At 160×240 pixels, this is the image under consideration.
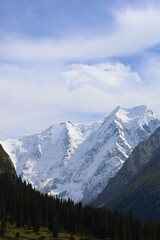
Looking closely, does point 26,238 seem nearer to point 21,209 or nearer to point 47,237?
point 47,237

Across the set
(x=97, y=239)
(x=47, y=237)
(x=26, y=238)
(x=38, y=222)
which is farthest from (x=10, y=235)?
(x=97, y=239)

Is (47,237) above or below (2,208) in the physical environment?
below

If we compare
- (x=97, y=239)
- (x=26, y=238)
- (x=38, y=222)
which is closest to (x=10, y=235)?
(x=26, y=238)

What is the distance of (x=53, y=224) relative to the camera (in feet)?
644

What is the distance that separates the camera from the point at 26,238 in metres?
159

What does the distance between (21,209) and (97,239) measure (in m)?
34.2

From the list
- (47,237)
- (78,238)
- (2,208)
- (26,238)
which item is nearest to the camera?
(26,238)

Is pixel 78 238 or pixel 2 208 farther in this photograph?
pixel 2 208

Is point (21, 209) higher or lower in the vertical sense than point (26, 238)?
higher

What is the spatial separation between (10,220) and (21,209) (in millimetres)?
8827

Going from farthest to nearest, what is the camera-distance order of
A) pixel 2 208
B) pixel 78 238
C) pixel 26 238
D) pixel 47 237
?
pixel 2 208 < pixel 78 238 < pixel 47 237 < pixel 26 238

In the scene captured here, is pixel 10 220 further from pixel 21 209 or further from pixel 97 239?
pixel 97 239

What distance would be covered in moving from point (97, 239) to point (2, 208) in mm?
41395

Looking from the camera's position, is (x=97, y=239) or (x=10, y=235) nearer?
(x=10, y=235)
